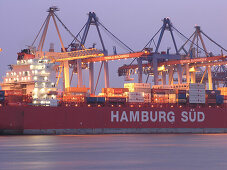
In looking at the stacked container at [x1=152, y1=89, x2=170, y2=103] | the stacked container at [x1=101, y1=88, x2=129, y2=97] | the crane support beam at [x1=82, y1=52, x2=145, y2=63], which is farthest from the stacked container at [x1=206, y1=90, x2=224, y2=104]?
the stacked container at [x1=101, y1=88, x2=129, y2=97]

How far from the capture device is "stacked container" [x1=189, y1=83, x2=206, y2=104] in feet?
139

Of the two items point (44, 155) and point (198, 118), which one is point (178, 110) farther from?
point (44, 155)

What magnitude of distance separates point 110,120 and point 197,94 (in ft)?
30.9

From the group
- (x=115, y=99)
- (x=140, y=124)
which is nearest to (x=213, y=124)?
(x=140, y=124)

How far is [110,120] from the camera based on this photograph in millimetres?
39406

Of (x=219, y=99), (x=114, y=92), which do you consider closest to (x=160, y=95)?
(x=114, y=92)

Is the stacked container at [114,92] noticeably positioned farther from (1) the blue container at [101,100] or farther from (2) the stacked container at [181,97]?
(2) the stacked container at [181,97]

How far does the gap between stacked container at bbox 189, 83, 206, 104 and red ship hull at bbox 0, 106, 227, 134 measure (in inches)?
32.8

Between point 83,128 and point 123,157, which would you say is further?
point 83,128

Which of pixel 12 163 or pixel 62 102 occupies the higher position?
pixel 62 102

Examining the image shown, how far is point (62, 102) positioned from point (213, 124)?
51.4 ft

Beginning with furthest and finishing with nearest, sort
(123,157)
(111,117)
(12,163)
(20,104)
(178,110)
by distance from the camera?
(178,110) < (111,117) < (20,104) < (123,157) < (12,163)

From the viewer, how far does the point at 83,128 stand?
3838 centimetres

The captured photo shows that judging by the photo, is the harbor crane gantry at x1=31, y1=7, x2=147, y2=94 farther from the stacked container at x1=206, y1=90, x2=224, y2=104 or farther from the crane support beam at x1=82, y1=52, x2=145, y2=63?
the stacked container at x1=206, y1=90, x2=224, y2=104
